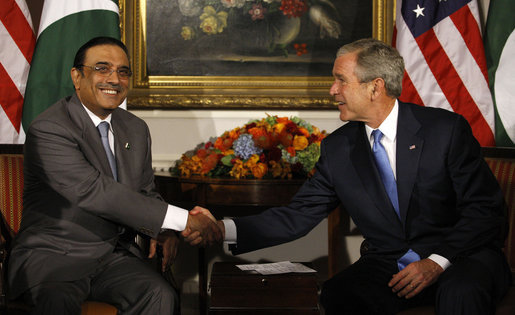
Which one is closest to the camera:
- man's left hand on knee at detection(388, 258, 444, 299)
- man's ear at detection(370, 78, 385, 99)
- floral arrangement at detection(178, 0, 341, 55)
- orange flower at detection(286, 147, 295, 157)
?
man's left hand on knee at detection(388, 258, 444, 299)

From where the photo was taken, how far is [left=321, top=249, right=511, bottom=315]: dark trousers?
2357 mm

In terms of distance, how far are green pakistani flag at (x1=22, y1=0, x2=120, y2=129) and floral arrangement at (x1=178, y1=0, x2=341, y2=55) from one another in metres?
0.76

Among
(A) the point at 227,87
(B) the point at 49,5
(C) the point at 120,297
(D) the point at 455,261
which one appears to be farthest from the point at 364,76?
(B) the point at 49,5

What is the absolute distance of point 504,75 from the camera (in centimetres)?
423

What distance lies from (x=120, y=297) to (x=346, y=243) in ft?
8.42

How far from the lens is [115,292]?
260cm

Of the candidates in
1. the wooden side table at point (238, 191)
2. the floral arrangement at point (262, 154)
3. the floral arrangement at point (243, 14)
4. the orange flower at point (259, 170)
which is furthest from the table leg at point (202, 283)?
the floral arrangement at point (243, 14)

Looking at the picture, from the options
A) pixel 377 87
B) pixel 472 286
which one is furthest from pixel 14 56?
pixel 472 286

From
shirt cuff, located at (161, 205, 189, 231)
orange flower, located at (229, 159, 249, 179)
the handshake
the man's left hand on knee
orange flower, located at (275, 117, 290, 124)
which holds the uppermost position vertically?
orange flower, located at (275, 117, 290, 124)

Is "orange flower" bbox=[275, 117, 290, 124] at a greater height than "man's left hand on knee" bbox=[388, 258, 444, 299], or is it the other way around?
"orange flower" bbox=[275, 117, 290, 124]

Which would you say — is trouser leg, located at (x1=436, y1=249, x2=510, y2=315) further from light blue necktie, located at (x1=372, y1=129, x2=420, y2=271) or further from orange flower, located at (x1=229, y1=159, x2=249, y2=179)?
orange flower, located at (x1=229, y1=159, x2=249, y2=179)

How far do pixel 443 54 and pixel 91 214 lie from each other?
8.89ft

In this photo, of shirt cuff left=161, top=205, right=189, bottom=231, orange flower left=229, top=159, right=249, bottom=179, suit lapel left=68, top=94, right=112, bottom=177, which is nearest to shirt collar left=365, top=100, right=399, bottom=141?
shirt cuff left=161, top=205, right=189, bottom=231

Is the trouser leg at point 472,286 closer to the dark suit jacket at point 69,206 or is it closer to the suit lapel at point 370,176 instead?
the suit lapel at point 370,176
